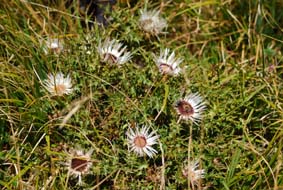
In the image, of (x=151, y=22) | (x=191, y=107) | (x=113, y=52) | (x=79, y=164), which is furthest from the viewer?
(x=151, y=22)

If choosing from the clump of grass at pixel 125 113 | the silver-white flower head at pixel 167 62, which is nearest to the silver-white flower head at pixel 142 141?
the clump of grass at pixel 125 113

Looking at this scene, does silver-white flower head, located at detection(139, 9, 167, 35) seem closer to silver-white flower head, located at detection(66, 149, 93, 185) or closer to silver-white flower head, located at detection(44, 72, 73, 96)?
silver-white flower head, located at detection(44, 72, 73, 96)

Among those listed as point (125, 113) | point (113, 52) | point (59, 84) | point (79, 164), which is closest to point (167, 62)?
point (113, 52)

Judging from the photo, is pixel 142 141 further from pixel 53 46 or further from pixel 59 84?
pixel 53 46

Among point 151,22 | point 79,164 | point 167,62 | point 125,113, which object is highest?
point 151,22

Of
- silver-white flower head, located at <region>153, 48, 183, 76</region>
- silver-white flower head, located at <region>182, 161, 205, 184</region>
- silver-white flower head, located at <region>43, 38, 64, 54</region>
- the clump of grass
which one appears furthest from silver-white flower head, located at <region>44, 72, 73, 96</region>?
silver-white flower head, located at <region>182, 161, 205, 184</region>

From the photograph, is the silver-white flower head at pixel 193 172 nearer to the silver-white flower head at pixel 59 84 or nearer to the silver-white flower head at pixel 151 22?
the silver-white flower head at pixel 59 84

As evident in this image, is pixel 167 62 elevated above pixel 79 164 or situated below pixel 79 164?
above
